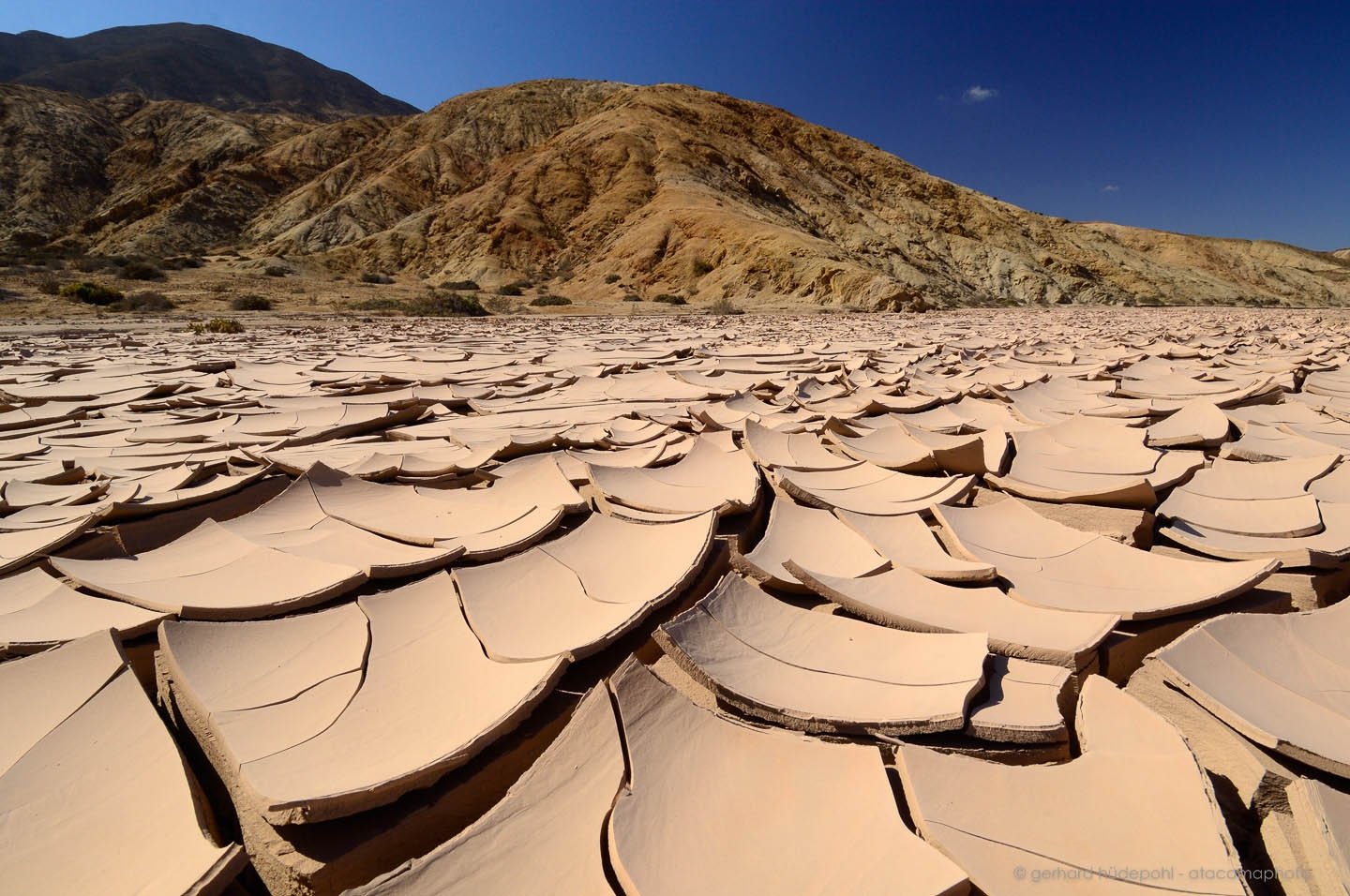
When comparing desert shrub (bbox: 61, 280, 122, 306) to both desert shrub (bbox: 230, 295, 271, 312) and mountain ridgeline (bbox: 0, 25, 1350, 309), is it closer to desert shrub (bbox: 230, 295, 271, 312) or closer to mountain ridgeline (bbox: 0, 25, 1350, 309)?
desert shrub (bbox: 230, 295, 271, 312)

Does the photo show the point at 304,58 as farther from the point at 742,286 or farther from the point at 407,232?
the point at 742,286

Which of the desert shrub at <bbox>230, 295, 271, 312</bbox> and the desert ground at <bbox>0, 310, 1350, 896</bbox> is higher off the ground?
the desert ground at <bbox>0, 310, 1350, 896</bbox>

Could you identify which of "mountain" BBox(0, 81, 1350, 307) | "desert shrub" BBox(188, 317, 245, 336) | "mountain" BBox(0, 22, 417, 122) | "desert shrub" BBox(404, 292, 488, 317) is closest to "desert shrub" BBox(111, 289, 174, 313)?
"desert shrub" BBox(404, 292, 488, 317)

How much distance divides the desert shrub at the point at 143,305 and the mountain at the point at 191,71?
2095 inches

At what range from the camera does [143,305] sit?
33.7 ft

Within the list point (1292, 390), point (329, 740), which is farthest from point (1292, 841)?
point (1292, 390)

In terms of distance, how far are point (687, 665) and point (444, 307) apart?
12.0 meters

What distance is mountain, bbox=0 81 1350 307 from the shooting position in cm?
1881

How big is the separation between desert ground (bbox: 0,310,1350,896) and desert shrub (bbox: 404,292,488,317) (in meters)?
9.76

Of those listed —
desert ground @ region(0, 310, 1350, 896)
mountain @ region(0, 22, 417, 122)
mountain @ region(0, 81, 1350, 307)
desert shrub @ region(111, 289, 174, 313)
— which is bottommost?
desert shrub @ region(111, 289, 174, 313)

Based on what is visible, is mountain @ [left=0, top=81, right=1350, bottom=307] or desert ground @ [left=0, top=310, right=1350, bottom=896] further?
mountain @ [left=0, top=81, right=1350, bottom=307]

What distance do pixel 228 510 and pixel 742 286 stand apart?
15570 millimetres

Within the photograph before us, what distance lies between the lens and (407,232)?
Answer: 73.0 feet

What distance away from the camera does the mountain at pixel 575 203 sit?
18.8 meters
